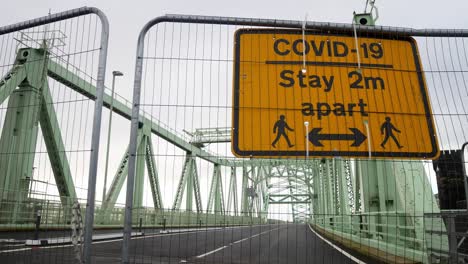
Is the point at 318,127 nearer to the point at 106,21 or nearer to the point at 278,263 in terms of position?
the point at 106,21

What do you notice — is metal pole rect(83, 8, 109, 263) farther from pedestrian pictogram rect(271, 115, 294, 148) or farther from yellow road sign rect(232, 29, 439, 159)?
pedestrian pictogram rect(271, 115, 294, 148)

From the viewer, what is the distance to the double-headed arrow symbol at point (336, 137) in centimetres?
484

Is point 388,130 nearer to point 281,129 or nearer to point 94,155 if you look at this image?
point 281,129

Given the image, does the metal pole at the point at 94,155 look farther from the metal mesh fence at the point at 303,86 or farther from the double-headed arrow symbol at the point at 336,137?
the double-headed arrow symbol at the point at 336,137

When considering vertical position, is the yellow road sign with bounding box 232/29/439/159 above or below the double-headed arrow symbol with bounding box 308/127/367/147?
above

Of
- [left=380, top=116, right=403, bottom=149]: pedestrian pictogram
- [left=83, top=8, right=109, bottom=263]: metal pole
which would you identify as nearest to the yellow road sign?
[left=380, top=116, right=403, bottom=149]: pedestrian pictogram

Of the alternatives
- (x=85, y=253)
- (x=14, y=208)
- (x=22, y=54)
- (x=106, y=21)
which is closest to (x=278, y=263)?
(x=85, y=253)

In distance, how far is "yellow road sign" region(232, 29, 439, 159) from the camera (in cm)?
484

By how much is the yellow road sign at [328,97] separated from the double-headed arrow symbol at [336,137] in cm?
1


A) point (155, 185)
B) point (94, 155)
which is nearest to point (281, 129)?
point (94, 155)

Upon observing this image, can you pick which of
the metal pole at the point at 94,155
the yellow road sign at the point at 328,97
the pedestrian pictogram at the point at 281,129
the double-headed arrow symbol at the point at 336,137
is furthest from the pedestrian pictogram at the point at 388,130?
the metal pole at the point at 94,155

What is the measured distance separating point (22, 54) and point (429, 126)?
53.0 feet

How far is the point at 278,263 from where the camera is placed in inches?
367

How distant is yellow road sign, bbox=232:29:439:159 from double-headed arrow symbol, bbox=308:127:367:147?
0.04 ft
